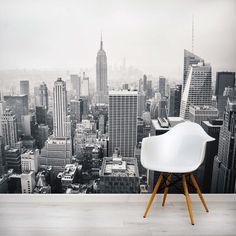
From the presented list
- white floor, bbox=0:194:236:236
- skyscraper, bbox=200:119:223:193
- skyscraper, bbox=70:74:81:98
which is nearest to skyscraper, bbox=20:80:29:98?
skyscraper, bbox=70:74:81:98

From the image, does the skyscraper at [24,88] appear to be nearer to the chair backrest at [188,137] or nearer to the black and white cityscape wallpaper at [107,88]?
the black and white cityscape wallpaper at [107,88]

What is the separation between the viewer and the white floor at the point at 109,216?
2305 millimetres

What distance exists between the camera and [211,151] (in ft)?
10.3

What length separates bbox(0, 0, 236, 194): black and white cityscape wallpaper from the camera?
9.80 feet

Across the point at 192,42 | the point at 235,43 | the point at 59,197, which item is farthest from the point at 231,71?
the point at 59,197

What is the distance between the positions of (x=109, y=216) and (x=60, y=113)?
1.28 metres

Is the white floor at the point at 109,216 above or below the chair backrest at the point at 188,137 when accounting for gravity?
below

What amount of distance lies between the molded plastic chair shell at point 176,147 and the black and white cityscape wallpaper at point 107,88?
1.41 feet

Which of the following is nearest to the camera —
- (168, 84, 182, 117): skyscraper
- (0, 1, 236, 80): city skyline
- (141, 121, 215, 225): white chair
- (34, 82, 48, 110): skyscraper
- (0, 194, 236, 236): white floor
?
(0, 194, 236, 236): white floor

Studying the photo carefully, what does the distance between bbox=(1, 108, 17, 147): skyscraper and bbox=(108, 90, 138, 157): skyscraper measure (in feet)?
3.53

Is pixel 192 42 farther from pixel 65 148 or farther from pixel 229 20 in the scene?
pixel 65 148

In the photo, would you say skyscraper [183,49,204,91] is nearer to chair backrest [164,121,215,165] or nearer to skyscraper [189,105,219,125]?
skyscraper [189,105,219,125]

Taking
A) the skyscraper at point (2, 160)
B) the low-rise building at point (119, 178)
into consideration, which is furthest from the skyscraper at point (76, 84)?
the skyscraper at point (2, 160)

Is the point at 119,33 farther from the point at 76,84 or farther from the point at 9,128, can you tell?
the point at 9,128
